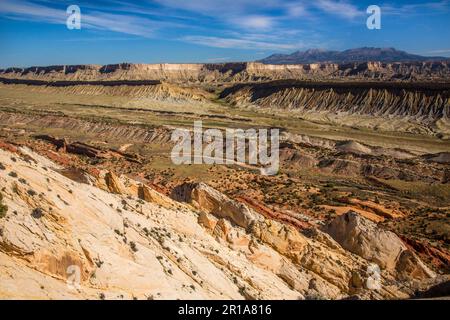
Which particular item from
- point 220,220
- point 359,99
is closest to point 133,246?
point 220,220

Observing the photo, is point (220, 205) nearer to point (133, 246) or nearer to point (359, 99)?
point (133, 246)

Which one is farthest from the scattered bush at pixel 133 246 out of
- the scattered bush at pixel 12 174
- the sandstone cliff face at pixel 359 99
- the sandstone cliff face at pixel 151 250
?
the sandstone cliff face at pixel 359 99

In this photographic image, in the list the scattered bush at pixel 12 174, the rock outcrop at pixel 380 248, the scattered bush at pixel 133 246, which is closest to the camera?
the scattered bush at pixel 12 174

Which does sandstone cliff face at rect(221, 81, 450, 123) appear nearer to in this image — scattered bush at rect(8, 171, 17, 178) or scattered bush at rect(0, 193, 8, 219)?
scattered bush at rect(8, 171, 17, 178)

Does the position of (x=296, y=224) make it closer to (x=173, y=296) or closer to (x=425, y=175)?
(x=173, y=296)

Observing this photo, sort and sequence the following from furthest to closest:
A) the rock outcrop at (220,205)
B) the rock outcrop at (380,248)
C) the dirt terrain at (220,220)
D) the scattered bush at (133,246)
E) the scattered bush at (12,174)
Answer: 1. the rock outcrop at (380,248)
2. the rock outcrop at (220,205)
3. the scattered bush at (133,246)
4. the scattered bush at (12,174)
5. the dirt terrain at (220,220)

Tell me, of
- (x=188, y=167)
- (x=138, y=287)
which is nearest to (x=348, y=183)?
(x=188, y=167)

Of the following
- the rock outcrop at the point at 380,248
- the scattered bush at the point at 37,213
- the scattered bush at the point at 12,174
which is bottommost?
the rock outcrop at the point at 380,248

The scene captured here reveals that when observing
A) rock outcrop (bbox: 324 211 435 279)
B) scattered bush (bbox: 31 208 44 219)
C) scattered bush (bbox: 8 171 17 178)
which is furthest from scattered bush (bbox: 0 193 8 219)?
rock outcrop (bbox: 324 211 435 279)

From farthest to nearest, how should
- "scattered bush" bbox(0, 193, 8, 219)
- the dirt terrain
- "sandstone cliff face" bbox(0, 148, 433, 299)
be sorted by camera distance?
the dirt terrain
"sandstone cliff face" bbox(0, 148, 433, 299)
"scattered bush" bbox(0, 193, 8, 219)

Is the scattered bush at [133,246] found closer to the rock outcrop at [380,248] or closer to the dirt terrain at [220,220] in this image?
the dirt terrain at [220,220]
